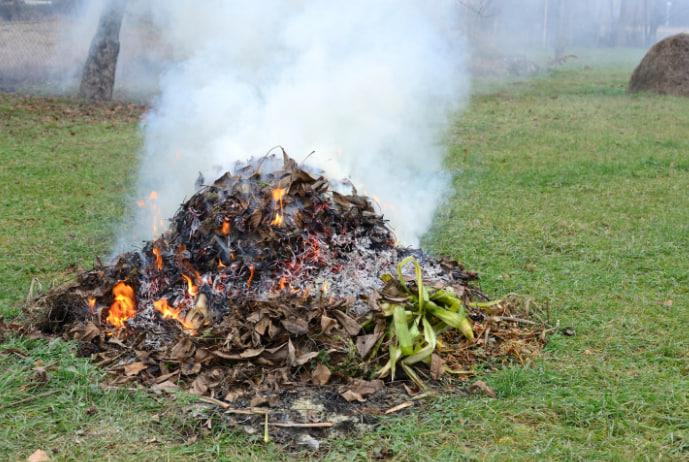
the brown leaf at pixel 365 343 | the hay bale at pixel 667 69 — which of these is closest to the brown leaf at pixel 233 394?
the brown leaf at pixel 365 343

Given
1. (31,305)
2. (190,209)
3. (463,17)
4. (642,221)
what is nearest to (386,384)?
(190,209)

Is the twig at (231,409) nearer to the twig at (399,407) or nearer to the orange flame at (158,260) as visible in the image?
the twig at (399,407)

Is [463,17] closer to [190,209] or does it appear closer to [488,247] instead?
[488,247]

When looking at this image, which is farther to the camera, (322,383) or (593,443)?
(322,383)

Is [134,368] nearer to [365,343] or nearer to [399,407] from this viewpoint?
[365,343]

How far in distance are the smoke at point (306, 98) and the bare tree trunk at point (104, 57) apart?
7.02 m

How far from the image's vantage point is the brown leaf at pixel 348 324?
162 inches

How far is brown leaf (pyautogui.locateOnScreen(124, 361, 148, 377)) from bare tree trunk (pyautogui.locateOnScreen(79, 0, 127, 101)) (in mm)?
11532

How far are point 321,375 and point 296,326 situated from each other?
0.98ft

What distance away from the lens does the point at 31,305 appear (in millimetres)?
4848

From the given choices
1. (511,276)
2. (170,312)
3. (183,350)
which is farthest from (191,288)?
(511,276)

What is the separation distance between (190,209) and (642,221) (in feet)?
14.5

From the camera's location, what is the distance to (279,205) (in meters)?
4.69

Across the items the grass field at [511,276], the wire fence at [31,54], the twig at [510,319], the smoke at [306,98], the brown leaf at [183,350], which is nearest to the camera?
the grass field at [511,276]
